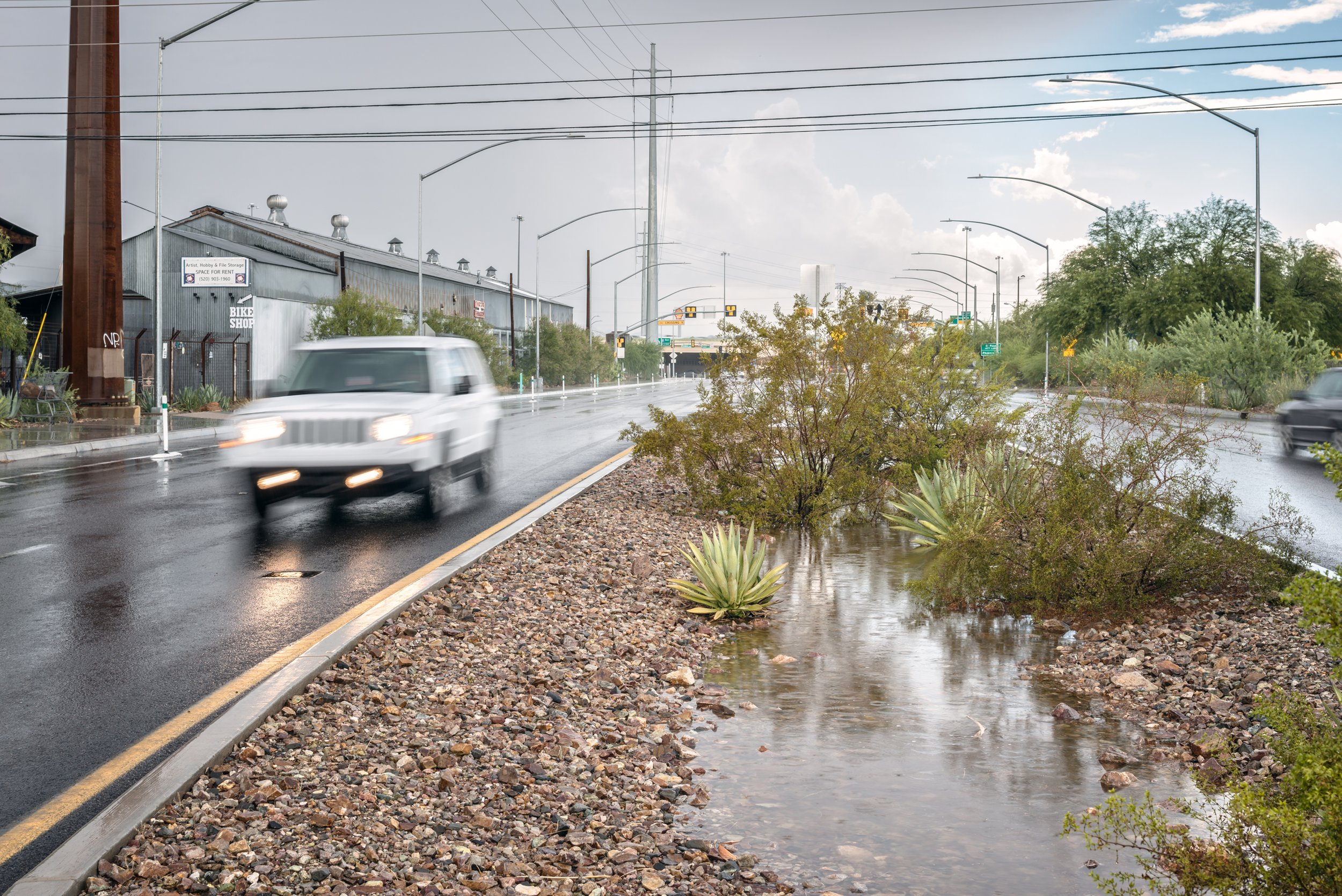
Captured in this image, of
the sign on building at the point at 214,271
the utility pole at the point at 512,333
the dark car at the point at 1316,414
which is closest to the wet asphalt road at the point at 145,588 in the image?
the dark car at the point at 1316,414

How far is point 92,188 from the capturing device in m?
29.9

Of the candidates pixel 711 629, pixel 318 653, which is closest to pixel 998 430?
pixel 711 629

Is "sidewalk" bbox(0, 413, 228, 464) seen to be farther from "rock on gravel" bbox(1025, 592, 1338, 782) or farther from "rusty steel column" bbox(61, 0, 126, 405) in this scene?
"rock on gravel" bbox(1025, 592, 1338, 782)

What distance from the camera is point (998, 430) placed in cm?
1355

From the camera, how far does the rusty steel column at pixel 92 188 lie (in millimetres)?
29484

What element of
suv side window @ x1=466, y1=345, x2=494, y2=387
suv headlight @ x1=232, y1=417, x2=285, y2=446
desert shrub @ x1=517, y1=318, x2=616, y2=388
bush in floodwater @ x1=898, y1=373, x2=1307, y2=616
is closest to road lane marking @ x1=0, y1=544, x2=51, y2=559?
suv headlight @ x1=232, y1=417, x2=285, y2=446

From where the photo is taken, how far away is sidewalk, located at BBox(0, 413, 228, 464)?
72.9ft

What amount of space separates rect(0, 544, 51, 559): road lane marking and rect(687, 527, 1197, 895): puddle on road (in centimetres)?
→ 706

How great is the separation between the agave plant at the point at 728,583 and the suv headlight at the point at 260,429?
558cm

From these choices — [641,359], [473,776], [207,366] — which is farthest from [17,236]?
[641,359]

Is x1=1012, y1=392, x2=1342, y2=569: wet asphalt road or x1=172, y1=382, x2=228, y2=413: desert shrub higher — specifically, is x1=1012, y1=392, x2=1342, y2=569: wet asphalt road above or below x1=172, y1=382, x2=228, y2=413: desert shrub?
below

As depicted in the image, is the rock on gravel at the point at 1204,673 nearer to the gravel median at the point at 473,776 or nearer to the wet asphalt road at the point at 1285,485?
the wet asphalt road at the point at 1285,485

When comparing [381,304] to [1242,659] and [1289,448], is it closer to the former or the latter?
[1289,448]

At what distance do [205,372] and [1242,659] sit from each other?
4298 cm
